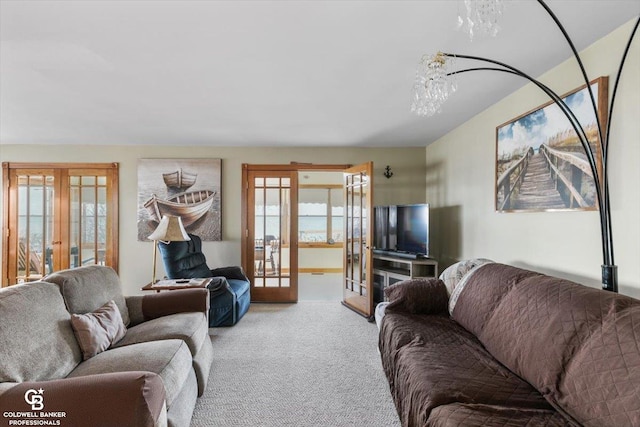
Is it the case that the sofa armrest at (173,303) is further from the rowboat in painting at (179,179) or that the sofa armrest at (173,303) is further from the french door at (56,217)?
the french door at (56,217)

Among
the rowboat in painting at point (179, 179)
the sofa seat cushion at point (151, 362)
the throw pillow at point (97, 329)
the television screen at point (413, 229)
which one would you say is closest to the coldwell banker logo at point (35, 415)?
the sofa seat cushion at point (151, 362)

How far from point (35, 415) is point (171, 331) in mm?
1007

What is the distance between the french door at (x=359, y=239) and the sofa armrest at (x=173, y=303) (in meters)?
2.17

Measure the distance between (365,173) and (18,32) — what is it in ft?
11.2

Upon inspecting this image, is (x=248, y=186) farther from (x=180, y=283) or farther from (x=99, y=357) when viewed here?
(x=99, y=357)

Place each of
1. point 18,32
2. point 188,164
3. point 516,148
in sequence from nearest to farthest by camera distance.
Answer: point 18,32, point 516,148, point 188,164

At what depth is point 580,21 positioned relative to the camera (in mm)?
1799

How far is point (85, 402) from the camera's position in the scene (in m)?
1.28

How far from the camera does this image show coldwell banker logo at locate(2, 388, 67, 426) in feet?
4.12

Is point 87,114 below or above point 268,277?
above

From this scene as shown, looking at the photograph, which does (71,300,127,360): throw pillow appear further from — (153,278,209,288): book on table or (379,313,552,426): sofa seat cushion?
(379,313,552,426): sofa seat cushion

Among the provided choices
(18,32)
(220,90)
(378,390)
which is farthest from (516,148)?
(18,32)

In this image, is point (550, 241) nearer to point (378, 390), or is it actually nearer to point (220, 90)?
point (378, 390)

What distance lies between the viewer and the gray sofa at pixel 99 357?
1.28m
